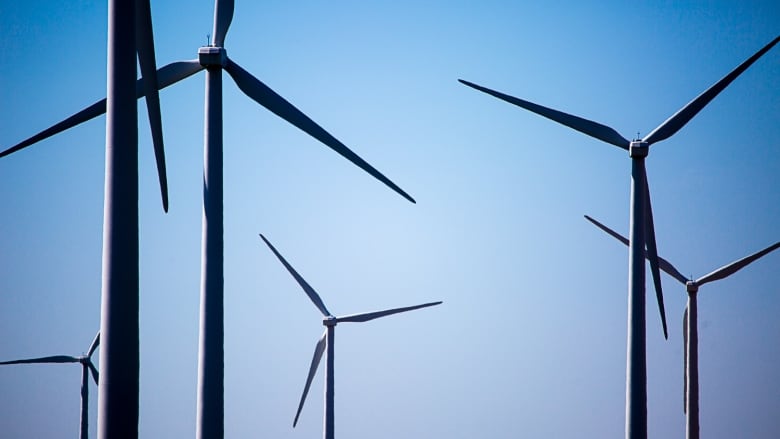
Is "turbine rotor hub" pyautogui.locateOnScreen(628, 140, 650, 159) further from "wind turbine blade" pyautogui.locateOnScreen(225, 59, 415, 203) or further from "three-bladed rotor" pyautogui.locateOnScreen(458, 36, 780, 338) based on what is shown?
"wind turbine blade" pyautogui.locateOnScreen(225, 59, 415, 203)

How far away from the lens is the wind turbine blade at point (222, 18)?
2934cm

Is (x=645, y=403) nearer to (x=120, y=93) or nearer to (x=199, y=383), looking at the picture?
(x=199, y=383)

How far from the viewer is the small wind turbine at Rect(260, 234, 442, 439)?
5153cm

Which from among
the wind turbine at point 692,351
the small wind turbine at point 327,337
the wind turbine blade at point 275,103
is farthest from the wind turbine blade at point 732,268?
the wind turbine blade at point 275,103

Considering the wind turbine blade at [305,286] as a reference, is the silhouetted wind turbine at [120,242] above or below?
below

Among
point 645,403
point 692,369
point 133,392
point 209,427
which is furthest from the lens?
point 692,369

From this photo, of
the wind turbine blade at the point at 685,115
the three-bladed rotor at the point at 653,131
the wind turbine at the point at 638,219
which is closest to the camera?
the wind turbine at the point at 638,219

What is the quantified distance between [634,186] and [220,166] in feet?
53.8

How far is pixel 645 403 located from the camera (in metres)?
34.2

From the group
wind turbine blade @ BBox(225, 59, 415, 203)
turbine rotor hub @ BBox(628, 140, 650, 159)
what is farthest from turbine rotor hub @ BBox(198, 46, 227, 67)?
turbine rotor hub @ BBox(628, 140, 650, 159)

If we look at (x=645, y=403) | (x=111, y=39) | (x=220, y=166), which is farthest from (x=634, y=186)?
(x=111, y=39)

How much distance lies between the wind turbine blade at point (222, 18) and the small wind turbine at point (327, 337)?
732 inches

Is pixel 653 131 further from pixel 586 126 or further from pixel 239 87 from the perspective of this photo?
pixel 239 87

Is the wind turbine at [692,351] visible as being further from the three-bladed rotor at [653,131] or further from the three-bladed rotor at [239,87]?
the three-bladed rotor at [239,87]
